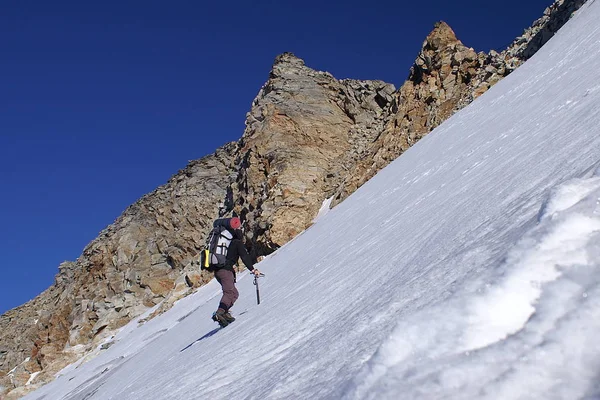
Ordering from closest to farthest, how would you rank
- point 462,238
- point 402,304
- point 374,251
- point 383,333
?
point 383,333
point 402,304
point 462,238
point 374,251

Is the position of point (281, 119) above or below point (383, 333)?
above

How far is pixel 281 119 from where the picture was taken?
31.2m

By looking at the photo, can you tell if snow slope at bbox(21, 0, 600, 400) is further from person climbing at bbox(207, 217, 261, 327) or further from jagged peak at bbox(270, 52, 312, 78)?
jagged peak at bbox(270, 52, 312, 78)

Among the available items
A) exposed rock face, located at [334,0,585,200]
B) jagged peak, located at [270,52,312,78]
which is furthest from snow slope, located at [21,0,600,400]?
jagged peak, located at [270,52,312,78]

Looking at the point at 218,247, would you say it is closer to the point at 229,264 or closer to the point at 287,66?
the point at 229,264

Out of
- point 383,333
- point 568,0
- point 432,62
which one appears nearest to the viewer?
point 383,333

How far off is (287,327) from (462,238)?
1868 mm

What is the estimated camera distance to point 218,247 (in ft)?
22.1

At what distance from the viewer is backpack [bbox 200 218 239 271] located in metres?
6.68

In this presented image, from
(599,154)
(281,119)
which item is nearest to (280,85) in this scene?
(281,119)

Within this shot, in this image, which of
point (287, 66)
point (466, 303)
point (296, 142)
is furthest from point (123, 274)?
point (466, 303)

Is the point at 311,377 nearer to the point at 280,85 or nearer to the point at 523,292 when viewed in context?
the point at 523,292

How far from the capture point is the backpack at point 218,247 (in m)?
6.68

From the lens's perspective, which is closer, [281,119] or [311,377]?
[311,377]
